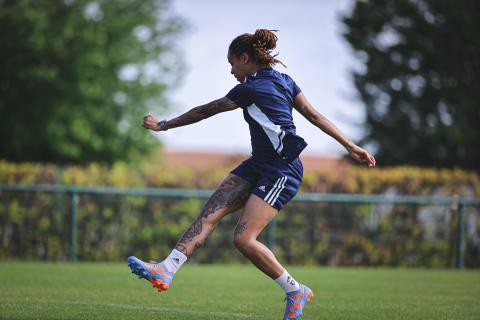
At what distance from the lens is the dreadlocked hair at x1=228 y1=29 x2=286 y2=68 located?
665 cm

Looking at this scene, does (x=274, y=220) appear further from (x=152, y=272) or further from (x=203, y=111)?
(x=152, y=272)

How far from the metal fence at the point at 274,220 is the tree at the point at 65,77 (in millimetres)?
17821

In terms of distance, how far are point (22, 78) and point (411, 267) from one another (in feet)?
69.6

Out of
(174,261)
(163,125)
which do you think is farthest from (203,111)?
(174,261)

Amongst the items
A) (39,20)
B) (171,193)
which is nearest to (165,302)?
(171,193)

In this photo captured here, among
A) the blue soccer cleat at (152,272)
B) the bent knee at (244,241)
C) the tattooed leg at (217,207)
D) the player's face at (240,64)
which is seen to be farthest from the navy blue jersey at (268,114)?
the blue soccer cleat at (152,272)

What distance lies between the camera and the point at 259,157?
6707 mm

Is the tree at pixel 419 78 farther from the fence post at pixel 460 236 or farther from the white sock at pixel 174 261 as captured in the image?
the white sock at pixel 174 261

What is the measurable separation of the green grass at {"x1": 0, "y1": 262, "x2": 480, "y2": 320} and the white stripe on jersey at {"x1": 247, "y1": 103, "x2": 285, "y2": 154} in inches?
66.8

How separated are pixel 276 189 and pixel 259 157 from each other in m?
0.32

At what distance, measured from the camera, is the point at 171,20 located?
4006 centimetres

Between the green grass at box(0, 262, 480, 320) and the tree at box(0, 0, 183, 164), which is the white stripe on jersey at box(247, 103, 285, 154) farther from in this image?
the tree at box(0, 0, 183, 164)

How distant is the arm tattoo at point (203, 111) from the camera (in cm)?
649

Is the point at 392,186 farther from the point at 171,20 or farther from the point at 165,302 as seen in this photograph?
the point at 171,20
